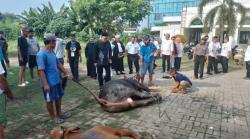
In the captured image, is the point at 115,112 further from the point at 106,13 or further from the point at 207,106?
the point at 106,13

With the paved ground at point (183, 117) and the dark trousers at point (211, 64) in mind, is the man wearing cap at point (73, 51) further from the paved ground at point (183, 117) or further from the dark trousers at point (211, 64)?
the dark trousers at point (211, 64)

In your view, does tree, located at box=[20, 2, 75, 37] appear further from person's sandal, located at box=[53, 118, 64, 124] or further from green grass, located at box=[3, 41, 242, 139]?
person's sandal, located at box=[53, 118, 64, 124]

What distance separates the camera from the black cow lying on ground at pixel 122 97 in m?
6.05

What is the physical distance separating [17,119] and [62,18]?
27028 mm

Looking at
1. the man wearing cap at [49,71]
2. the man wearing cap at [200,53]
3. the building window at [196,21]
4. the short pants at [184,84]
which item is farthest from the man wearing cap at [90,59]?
the building window at [196,21]

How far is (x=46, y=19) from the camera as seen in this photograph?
3183 centimetres

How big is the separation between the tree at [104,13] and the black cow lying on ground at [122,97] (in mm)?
24476

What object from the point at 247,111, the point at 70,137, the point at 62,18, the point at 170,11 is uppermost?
the point at 170,11

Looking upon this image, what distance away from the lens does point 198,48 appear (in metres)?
10.8

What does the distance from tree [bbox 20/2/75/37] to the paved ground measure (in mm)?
24648

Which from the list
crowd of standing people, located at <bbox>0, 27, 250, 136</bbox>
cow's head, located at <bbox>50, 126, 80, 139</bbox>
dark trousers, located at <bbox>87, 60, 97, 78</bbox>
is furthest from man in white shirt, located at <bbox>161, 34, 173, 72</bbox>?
cow's head, located at <bbox>50, 126, 80, 139</bbox>

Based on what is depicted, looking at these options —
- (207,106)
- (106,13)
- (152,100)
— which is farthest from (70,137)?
(106,13)

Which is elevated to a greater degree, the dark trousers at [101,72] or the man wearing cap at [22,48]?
the man wearing cap at [22,48]

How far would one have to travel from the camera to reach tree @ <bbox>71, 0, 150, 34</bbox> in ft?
99.8
